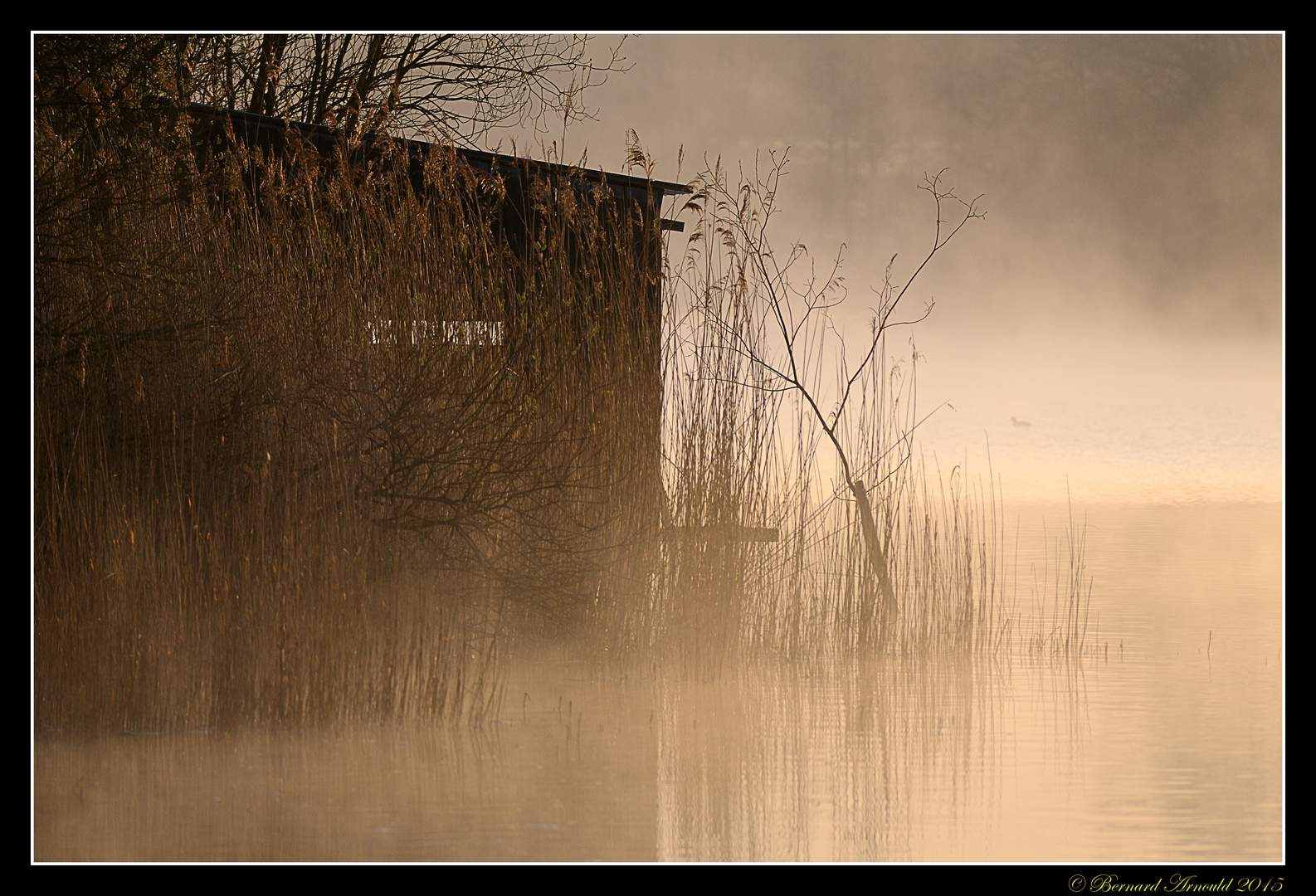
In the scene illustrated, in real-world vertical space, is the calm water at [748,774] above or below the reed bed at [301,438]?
below

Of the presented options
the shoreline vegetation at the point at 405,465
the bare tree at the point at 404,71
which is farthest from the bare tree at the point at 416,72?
the shoreline vegetation at the point at 405,465

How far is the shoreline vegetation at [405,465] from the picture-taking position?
14.3 ft

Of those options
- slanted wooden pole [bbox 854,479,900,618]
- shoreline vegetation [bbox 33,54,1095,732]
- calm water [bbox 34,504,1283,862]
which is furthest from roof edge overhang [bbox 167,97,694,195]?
calm water [bbox 34,504,1283,862]

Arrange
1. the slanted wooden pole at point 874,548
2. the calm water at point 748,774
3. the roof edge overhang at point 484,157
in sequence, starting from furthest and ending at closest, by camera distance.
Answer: the slanted wooden pole at point 874,548 < the roof edge overhang at point 484,157 < the calm water at point 748,774

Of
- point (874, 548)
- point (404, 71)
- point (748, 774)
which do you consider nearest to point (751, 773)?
point (748, 774)

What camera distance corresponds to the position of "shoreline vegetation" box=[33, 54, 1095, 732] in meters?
4.36

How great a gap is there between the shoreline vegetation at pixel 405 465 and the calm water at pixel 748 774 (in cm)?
21

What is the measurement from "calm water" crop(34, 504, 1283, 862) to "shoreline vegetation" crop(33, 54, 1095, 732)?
8.2 inches

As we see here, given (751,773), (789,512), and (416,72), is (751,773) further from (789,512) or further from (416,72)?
(416,72)

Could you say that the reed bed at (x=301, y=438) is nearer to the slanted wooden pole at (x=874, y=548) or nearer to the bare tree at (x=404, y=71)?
the slanted wooden pole at (x=874, y=548)

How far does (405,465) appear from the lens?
15.7ft

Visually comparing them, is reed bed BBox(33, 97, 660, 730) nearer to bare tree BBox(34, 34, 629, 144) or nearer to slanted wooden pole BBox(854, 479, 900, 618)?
slanted wooden pole BBox(854, 479, 900, 618)
